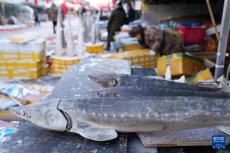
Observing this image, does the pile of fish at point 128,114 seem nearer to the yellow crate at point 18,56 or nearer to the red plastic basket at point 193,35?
the yellow crate at point 18,56

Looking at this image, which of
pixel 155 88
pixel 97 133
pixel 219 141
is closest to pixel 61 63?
pixel 155 88

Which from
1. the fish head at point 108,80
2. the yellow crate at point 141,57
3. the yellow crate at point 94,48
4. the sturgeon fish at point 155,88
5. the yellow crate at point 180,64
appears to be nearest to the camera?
the sturgeon fish at point 155,88

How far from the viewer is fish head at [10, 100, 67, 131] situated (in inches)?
65.0

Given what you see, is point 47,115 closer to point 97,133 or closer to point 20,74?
point 97,133

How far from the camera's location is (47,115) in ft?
5.45

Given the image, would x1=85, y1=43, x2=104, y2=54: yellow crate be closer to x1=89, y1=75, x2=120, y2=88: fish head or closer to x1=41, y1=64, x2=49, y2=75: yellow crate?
x1=41, y1=64, x2=49, y2=75: yellow crate

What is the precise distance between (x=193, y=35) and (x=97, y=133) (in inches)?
185

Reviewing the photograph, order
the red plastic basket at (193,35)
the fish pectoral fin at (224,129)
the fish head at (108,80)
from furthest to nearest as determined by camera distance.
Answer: the red plastic basket at (193,35), the fish head at (108,80), the fish pectoral fin at (224,129)

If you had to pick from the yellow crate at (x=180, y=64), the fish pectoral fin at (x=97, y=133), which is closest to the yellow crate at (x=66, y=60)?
the yellow crate at (x=180, y=64)

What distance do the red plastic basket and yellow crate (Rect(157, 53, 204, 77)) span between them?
1193mm

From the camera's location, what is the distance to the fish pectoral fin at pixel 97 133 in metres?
1.60

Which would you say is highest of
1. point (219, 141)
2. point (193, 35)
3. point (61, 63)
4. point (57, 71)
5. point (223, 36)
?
point (223, 36)

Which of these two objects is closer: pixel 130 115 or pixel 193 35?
pixel 130 115

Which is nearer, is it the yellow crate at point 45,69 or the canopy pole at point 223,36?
the canopy pole at point 223,36
